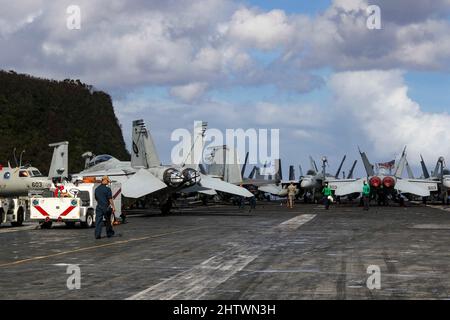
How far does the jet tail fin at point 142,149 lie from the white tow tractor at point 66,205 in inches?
502

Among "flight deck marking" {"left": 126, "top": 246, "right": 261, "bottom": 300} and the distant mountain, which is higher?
the distant mountain

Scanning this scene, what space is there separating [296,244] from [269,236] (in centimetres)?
308

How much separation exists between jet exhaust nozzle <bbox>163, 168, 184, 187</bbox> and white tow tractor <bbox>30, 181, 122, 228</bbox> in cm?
1148

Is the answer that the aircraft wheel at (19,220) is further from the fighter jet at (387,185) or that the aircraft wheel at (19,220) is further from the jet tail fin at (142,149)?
the fighter jet at (387,185)

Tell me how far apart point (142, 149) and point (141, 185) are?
3.69m

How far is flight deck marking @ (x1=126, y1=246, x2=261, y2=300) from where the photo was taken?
31.2ft

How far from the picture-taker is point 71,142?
8331cm

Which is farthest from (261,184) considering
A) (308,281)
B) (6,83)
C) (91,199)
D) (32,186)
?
(308,281)

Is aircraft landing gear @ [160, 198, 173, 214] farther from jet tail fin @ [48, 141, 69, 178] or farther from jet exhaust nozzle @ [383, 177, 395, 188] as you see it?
jet exhaust nozzle @ [383, 177, 395, 188]

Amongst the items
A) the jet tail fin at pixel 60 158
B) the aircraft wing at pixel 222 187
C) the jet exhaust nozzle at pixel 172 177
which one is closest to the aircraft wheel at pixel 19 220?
the jet exhaust nozzle at pixel 172 177

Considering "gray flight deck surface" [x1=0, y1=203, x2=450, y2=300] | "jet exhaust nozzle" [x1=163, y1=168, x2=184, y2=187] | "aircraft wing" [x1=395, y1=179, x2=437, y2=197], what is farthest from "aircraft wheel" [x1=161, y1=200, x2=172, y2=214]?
"aircraft wing" [x1=395, y1=179, x2=437, y2=197]

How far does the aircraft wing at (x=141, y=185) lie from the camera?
1376 inches
